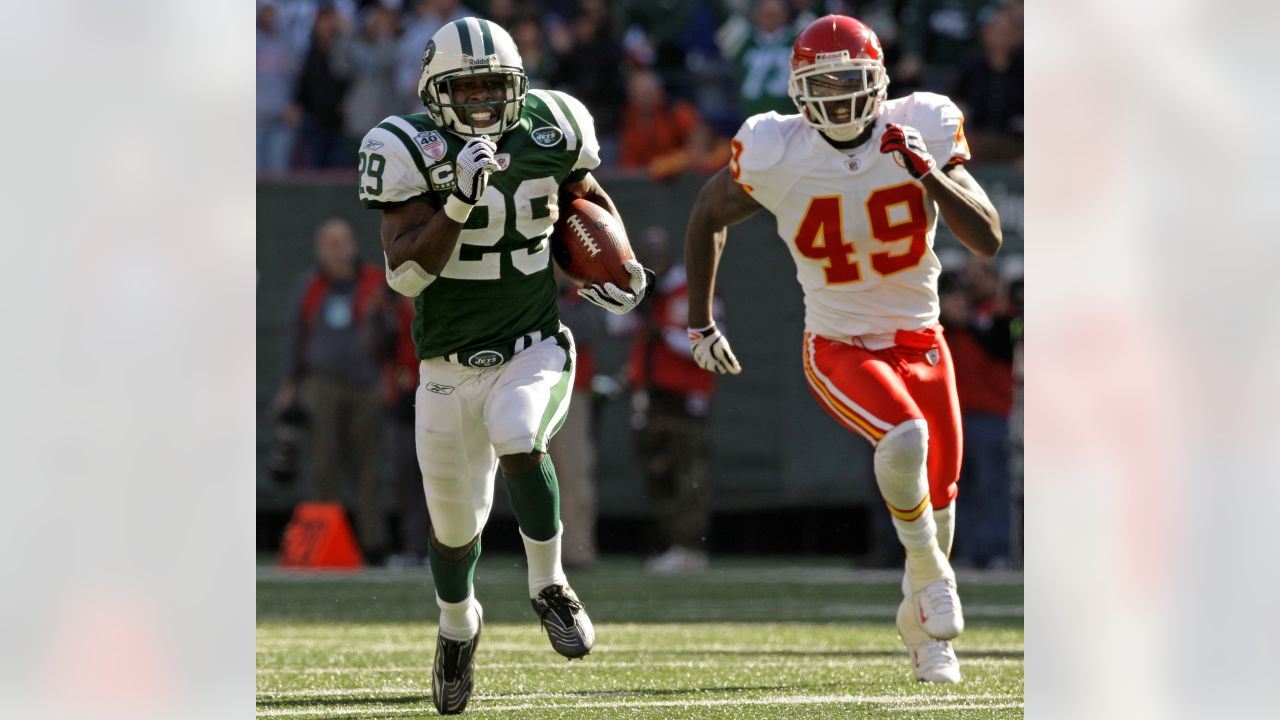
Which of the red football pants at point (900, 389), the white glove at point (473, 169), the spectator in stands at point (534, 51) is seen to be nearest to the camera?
the white glove at point (473, 169)

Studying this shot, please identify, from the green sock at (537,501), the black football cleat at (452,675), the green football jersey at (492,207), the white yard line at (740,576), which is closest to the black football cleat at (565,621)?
the green sock at (537,501)

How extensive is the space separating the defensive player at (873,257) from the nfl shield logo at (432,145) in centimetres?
103

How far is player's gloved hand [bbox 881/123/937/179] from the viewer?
4.48 metres

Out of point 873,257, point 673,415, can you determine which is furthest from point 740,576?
point 873,257

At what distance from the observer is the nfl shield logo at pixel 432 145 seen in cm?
438

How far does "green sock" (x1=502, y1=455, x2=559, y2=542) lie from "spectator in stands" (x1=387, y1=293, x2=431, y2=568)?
508cm

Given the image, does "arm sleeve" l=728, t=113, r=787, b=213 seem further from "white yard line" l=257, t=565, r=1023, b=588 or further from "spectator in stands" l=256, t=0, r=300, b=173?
"spectator in stands" l=256, t=0, r=300, b=173

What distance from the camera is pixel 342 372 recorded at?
9.55 meters

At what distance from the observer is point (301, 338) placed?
945 centimetres

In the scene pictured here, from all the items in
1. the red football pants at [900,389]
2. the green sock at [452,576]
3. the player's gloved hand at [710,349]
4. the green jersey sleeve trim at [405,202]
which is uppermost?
the green jersey sleeve trim at [405,202]

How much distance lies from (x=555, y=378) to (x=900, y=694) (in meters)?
1.27

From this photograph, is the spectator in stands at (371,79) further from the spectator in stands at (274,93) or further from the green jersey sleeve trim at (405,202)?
the green jersey sleeve trim at (405,202)

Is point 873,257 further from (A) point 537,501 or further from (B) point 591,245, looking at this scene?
(A) point 537,501
